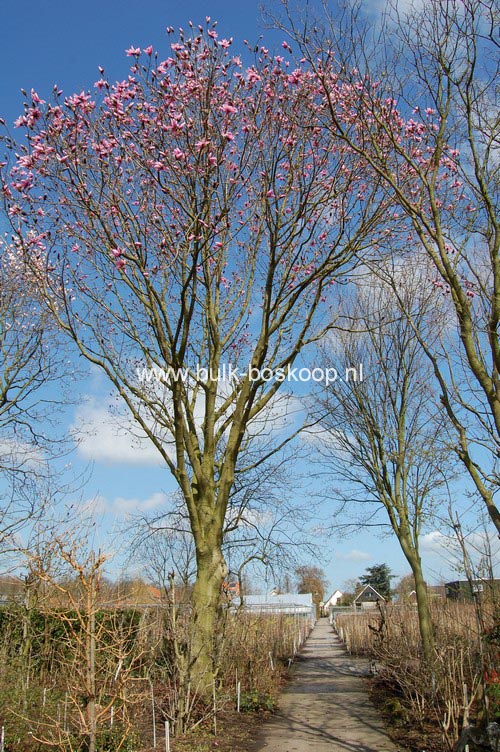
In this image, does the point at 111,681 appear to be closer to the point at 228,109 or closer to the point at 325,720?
the point at 325,720

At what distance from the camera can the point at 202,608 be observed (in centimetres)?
947

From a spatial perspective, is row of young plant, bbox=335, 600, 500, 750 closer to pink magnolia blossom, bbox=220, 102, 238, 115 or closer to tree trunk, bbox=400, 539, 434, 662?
tree trunk, bbox=400, 539, 434, 662

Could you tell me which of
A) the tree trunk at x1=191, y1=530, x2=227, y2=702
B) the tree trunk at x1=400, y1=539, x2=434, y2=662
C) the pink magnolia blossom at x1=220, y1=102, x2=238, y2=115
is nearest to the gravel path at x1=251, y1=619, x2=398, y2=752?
the tree trunk at x1=191, y1=530, x2=227, y2=702

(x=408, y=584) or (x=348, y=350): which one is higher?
(x=348, y=350)

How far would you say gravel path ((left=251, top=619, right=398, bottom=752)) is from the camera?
8.09m

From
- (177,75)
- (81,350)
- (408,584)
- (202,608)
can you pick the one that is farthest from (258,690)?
(408,584)

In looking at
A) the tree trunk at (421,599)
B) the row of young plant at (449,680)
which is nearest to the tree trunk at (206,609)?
the row of young plant at (449,680)

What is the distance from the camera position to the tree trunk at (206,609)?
359 inches

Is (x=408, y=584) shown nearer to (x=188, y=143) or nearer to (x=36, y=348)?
(x=36, y=348)

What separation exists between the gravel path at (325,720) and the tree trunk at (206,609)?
3.61 feet

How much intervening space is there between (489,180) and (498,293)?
123 centimetres

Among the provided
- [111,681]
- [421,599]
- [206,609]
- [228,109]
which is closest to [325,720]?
[206,609]

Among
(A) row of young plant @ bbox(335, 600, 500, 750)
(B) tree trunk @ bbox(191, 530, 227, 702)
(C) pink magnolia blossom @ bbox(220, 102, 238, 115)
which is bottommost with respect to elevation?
(A) row of young plant @ bbox(335, 600, 500, 750)

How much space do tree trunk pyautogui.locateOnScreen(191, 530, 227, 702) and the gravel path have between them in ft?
3.61
